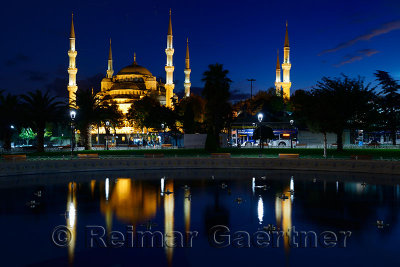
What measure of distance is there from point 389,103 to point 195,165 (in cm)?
3465

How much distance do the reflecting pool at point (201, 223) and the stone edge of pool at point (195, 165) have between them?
9.63 feet

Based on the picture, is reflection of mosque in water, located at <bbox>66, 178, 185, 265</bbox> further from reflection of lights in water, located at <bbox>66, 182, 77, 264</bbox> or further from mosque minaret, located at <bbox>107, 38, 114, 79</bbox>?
mosque minaret, located at <bbox>107, 38, 114, 79</bbox>

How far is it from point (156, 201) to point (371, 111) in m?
25.9

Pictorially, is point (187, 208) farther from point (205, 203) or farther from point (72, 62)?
point (72, 62)

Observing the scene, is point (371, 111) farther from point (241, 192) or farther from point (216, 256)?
point (216, 256)

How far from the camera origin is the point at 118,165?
25.5 metres

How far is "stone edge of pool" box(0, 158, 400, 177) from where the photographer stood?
74.2 ft

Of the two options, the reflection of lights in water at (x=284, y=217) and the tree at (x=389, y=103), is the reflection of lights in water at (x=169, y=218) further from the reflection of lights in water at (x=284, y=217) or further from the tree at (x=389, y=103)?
the tree at (x=389, y=103)

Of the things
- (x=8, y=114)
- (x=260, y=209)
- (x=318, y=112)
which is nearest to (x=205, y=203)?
(x=260, y=209)

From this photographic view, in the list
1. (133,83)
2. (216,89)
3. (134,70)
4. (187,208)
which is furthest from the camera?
(134,70)

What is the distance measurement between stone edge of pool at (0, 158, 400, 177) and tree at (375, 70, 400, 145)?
26321 millimetres

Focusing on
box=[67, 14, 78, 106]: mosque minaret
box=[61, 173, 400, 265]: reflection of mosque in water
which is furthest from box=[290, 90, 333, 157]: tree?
box=[67, 14, 78, 106]: mosque minaret

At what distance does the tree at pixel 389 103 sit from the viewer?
4843cm

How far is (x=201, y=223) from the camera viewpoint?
11.3m
